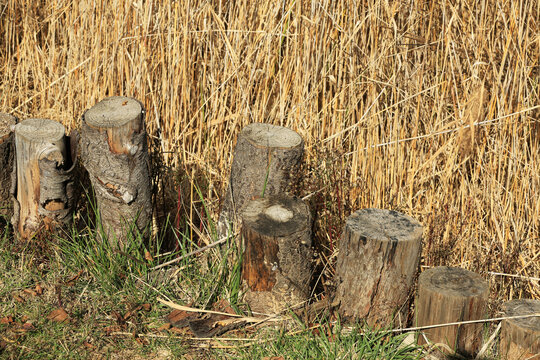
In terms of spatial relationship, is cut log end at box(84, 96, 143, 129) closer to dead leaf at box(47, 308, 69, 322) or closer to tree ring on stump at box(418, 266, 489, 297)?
dead leaf at box(47, 308, 69, 322)

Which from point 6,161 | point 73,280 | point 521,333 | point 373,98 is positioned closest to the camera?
point 521,333

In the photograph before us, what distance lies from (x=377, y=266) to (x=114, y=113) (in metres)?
1.33

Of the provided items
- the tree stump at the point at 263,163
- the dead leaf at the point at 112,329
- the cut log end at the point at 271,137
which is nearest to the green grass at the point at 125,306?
the dead leaf at the point at 112,329

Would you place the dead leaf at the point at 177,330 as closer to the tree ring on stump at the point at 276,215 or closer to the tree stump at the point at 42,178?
the tree ring on stump at the point at 276,215

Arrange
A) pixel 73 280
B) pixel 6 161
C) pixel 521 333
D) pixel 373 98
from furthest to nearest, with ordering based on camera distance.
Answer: pixel 373 98 → pixel 6 161 → pixel 73 280 → pixel 521 333

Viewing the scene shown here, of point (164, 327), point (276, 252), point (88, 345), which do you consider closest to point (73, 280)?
point (88, 345)

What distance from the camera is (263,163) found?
2.72 meters

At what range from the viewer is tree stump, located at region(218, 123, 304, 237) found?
2701mm

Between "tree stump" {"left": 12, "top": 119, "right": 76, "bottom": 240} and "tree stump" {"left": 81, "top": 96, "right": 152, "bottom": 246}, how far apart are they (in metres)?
0.18

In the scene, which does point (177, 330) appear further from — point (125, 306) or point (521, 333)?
point (521, 333)

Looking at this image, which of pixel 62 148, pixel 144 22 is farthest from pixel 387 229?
pixel 144 22

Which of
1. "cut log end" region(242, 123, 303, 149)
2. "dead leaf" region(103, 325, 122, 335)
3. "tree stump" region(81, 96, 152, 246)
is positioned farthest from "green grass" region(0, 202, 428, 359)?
"cut log end" region(242, 123, 303, 149)

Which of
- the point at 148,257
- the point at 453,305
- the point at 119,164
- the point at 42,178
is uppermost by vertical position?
the point at 119,164

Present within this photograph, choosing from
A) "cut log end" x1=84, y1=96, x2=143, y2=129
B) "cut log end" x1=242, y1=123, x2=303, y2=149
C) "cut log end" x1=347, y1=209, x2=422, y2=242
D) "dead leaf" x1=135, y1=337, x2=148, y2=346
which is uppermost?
"cut log end" x1=84, y1=96, x2=143, y2=129
